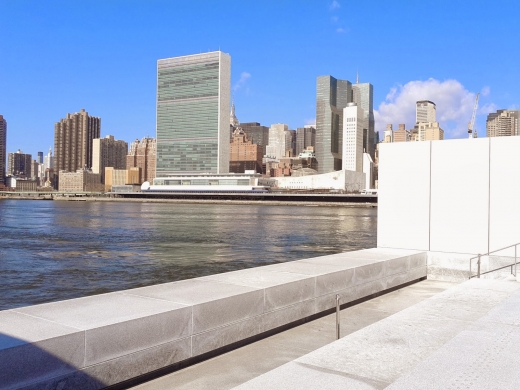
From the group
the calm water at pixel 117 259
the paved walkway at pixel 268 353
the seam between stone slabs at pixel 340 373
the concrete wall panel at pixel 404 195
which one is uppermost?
the concrete wall panel at pixel 404 195

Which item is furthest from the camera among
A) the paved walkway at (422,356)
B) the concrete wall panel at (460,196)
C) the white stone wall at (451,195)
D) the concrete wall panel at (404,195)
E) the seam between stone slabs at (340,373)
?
the concrete wall panel at (404,195)

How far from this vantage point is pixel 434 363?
481 cm

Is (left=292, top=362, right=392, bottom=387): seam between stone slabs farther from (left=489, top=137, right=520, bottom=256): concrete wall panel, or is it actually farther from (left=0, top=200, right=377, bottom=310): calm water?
(left=0, top=200, right=377, bottom=310): calm water

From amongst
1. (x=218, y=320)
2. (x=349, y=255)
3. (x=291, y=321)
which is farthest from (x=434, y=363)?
(x=349, y=255)

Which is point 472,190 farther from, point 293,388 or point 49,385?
point 49,385

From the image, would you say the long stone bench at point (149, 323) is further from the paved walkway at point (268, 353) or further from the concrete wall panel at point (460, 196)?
the concrete wall panel at point (460, 196)

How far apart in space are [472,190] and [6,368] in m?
10.6

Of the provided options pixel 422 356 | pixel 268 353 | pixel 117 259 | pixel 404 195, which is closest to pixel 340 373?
pixel 422 356

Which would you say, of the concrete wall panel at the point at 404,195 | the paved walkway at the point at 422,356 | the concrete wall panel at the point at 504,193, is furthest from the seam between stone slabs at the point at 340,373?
the concrete wall panel at the point at 404,195

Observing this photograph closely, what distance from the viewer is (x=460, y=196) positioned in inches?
491

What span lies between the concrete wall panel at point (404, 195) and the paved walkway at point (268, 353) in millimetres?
3590

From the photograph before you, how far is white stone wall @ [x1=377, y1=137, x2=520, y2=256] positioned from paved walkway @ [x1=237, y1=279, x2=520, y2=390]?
508 centimetres

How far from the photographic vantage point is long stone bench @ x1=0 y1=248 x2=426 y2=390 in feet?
16.6

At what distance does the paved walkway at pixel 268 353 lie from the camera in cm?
596
